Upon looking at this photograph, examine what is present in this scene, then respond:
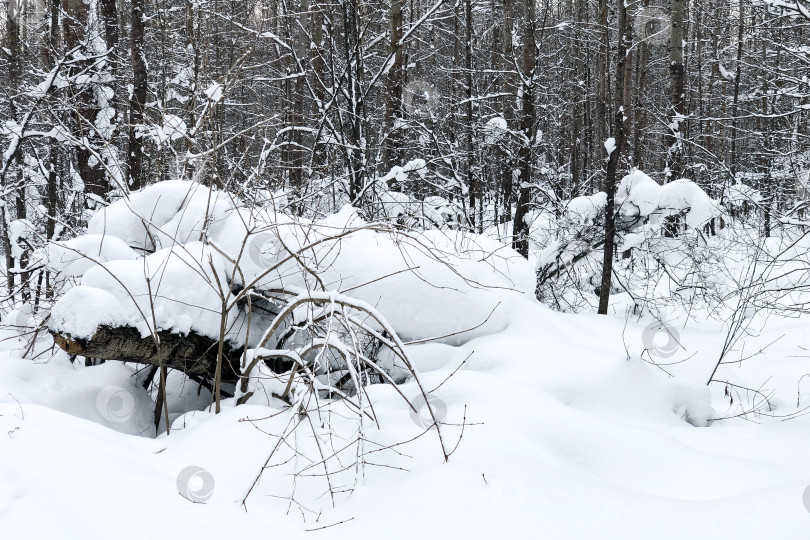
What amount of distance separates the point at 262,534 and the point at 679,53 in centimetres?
961

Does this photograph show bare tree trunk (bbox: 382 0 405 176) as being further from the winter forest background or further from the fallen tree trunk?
the fallen tree trunk

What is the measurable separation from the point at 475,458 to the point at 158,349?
1703mm

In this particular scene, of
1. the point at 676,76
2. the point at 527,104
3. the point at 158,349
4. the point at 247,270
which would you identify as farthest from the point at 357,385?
the point at 676,76

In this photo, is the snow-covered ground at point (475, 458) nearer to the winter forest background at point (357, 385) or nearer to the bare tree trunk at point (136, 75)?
the winter forest background at point (357, 385)

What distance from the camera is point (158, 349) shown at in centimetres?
287

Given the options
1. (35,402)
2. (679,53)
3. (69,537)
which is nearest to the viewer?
(69,537)

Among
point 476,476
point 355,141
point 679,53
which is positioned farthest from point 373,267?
point 679,53

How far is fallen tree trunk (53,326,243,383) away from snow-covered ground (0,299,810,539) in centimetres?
31

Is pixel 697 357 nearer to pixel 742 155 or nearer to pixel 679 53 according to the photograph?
pixel 679 53

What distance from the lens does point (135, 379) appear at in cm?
361

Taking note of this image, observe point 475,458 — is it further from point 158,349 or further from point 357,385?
point 158,349

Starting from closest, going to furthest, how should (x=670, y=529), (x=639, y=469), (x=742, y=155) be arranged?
(x=670, y=529)
(x=639, y=469)
(x=742, y=155)

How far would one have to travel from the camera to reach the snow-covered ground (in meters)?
1.89

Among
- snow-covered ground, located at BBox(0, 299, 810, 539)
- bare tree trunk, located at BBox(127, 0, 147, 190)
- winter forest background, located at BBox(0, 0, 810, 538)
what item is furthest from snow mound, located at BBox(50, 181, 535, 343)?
bare tree trunk, located at BBox(127, 0, 147, 190)
